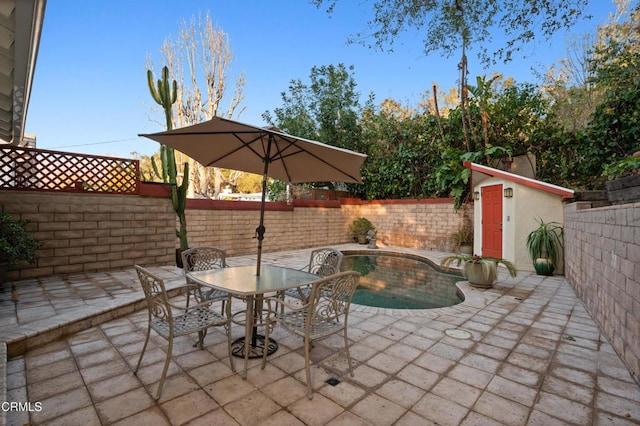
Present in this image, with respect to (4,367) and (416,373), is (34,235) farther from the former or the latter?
(416,373)

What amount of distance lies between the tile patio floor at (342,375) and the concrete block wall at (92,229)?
6.05ft

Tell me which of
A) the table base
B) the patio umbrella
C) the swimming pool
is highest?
the patio umbrella

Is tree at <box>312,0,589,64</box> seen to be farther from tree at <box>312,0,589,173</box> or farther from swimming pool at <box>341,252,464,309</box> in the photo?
swimming pool at <box>341,252,464,309</box>

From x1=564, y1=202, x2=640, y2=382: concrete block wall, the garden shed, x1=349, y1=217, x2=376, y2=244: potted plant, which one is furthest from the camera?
x1=349, y1=217, x2=376, y2=244: potted plant

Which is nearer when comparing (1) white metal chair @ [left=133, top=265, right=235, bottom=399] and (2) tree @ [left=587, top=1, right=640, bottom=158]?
(1) white metal chair @ [left=133, top=265, right=235, bottom=399]

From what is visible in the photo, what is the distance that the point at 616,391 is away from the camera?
84.7 inches

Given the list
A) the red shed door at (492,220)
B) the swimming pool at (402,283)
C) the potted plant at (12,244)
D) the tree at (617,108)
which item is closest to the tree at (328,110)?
the swimming pool at (402,283)

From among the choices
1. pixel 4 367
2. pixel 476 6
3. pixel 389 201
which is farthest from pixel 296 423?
pixel 389 201

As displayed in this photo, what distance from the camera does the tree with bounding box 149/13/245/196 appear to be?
12984mm

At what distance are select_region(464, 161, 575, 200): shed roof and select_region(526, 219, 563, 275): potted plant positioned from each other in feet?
2.24

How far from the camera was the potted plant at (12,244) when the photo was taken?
14.0 feet

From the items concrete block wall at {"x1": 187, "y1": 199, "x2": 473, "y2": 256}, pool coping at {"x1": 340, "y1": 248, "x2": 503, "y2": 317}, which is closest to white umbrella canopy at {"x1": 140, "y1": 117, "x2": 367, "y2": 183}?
pool coping at {"x1": 340, "y1": 248, "x2": 503, "y2": 317}

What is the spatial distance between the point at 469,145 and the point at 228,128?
9.15m

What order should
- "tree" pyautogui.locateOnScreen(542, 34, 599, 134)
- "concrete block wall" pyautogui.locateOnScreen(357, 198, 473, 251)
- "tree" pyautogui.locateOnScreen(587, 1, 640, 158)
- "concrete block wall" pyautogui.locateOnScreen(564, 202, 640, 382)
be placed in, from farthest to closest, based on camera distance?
"tree" pyautogui.locateOnScreen(542, 34, 599, 134) < "concrete block wall" pyautogui.locateOnScreen(357, 198, 473, 251) < "tree" pyautogui.locateOnScreen(587, 1, 640, 158) < "concrete block wall" pyautogui.locateOnScreen(564, 202, 640, 382)
